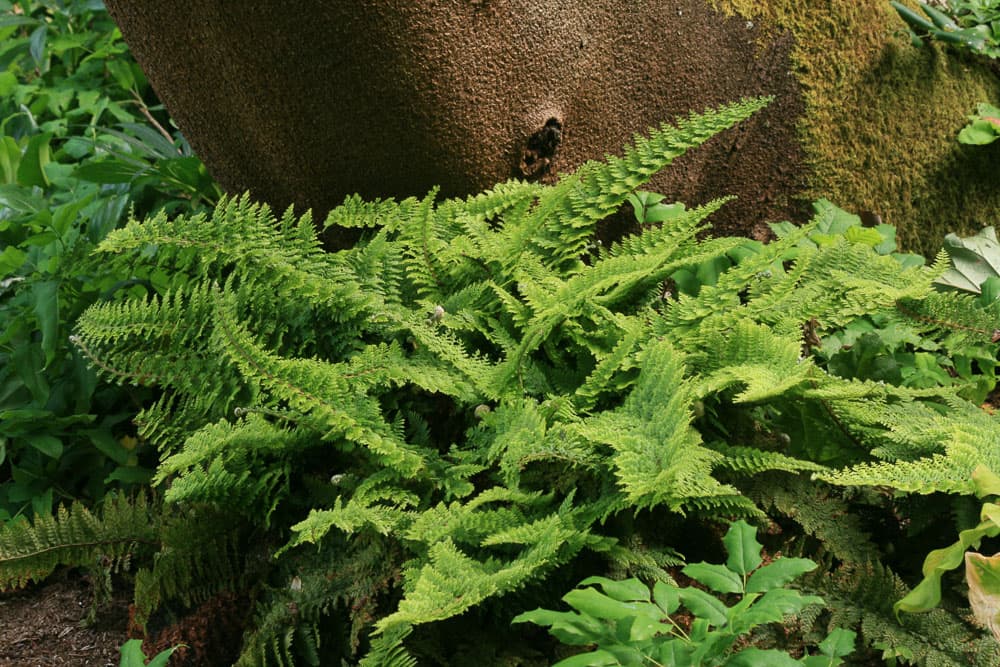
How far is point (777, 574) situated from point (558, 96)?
1.45 meters

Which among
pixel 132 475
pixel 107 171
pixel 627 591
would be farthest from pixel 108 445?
pixel 627 591

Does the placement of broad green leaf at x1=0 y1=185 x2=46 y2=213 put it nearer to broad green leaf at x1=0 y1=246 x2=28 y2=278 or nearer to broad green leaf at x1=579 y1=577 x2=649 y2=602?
broad green leaf at x1=0 y1=246 x2=28 y2=278

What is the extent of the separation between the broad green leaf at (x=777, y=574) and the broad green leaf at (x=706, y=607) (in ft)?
0.17

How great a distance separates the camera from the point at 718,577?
130cm

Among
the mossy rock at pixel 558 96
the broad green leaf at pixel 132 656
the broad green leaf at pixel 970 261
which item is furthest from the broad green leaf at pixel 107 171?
the broad green leaf at pixel 970 261

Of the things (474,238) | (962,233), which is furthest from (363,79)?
(962,233)

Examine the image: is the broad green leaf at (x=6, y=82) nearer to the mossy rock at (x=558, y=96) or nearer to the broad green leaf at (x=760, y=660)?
the mossy rock at (x=558, y=96)

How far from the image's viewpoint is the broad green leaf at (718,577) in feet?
4.23

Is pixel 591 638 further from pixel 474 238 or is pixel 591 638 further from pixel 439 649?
pixel 474 238

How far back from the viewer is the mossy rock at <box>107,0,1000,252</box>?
212 centimetres

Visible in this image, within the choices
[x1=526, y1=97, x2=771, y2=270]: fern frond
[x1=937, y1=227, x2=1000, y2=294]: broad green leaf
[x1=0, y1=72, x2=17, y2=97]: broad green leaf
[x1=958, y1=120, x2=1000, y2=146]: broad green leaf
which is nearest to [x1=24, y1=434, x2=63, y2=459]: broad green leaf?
[x1=526, y1=97, x2=771, y2=270]: fern frond

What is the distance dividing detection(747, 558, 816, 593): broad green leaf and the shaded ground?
153cm

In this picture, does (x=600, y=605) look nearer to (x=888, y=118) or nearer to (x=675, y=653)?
(x=675, y=653)

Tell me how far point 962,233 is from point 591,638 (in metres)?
2.28
